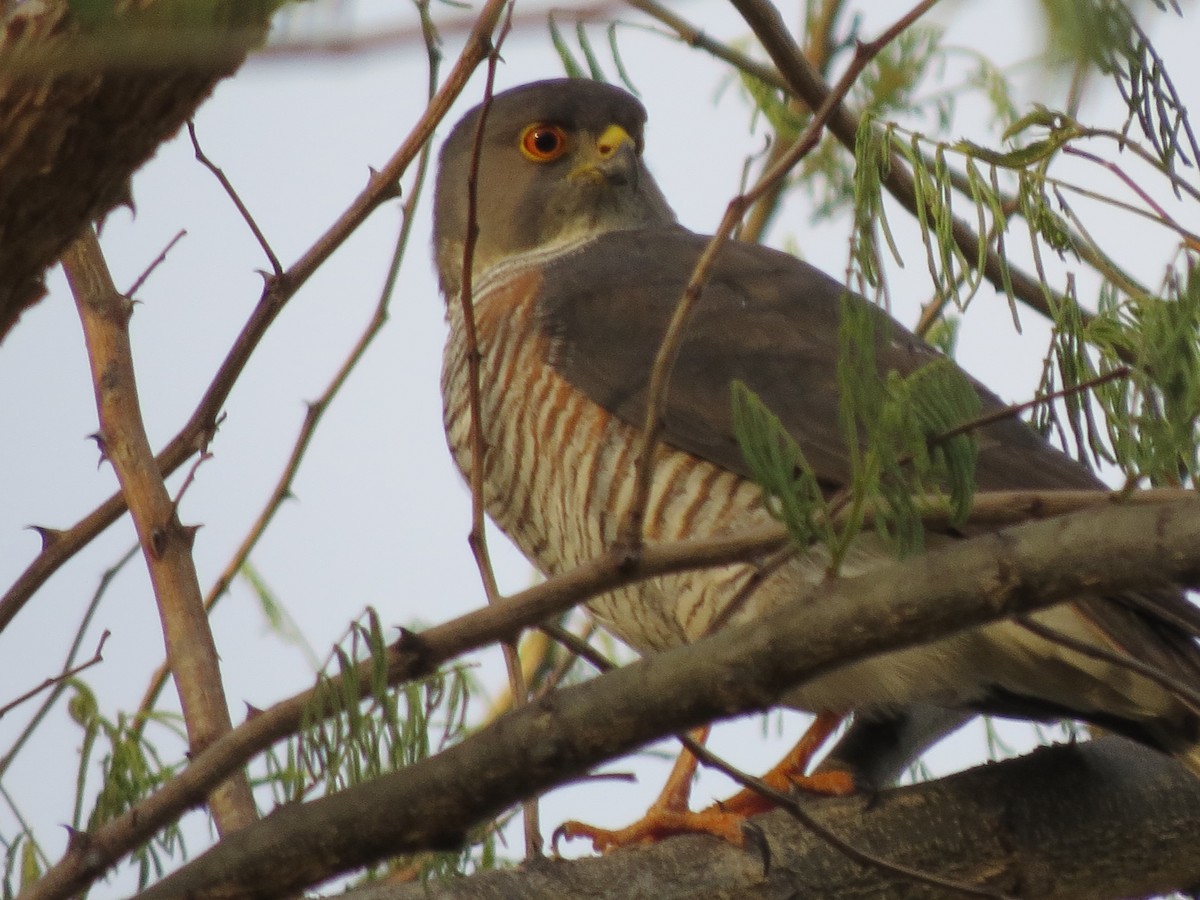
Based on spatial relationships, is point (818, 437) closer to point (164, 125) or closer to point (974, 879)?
point (974, 879)

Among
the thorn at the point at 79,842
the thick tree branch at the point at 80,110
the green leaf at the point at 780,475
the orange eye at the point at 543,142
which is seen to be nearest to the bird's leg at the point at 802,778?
the green leaf at the point at 780,475

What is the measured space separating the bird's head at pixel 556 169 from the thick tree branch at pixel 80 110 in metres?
3.17

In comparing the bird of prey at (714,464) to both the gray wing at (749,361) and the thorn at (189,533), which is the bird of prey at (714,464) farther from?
the thorn at (189,533)

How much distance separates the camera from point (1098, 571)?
1.89m

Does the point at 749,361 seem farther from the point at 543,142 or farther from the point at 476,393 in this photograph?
the point at 543,142

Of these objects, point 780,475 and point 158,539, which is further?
point 158,539

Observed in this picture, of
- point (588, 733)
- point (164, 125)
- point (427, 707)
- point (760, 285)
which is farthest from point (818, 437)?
point (164, 125)

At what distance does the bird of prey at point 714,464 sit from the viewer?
11.2 feet

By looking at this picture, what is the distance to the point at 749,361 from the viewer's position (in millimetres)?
3932

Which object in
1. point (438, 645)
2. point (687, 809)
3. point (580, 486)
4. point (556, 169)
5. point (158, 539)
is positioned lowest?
point (438, 645)

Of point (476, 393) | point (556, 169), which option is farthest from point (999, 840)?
point (556, 169)

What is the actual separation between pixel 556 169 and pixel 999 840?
2.79 m

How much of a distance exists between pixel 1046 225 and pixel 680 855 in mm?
1335

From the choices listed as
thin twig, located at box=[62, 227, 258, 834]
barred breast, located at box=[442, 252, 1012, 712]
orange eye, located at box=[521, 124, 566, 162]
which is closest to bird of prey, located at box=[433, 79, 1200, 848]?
barred breast, located at box=[442, 252, 1012, 712]
